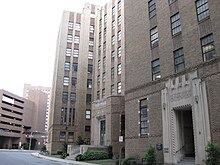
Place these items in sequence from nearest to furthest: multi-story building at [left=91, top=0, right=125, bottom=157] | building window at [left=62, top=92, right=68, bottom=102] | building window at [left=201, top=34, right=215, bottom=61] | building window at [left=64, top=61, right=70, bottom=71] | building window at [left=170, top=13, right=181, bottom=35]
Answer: building window at [left=201, top=34, right=215, bottom=61]
building window at [left=170, top=13, right=181, bottom=35]
multi-story building at [left=91, top=0, right=125, bottom=157]
building window at [left=62, top=92, right=68, bottom=102]
building window at [left=64, top=61, right=70, bottom=71]

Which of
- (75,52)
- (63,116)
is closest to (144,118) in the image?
(63,116)

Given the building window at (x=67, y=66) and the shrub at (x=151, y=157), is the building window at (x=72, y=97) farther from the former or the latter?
the shrub at (x=151, y=157)

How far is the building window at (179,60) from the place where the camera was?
22.4m

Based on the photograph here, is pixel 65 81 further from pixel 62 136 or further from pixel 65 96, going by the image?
pixel 62 136

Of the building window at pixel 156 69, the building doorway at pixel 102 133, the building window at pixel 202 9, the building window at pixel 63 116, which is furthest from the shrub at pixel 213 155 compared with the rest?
the building window at pixel 63 116

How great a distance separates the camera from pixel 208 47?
66.6ft

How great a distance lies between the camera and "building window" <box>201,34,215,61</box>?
785 inches

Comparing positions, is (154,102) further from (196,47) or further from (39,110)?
(39,110)

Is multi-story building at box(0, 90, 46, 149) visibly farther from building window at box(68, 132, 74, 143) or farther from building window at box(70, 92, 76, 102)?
building window at box(68, 132, 74, 143)

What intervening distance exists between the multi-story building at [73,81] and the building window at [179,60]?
35.9 meters

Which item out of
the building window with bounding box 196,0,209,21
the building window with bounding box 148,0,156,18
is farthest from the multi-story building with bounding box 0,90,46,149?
the building window with bounding box 196,0,209,21

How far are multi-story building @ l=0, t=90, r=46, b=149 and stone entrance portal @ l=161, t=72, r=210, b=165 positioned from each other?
308 feet

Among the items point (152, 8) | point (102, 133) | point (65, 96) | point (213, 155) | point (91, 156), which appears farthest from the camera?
point (65, 96)

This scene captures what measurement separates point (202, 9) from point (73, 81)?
4005 centimetres
